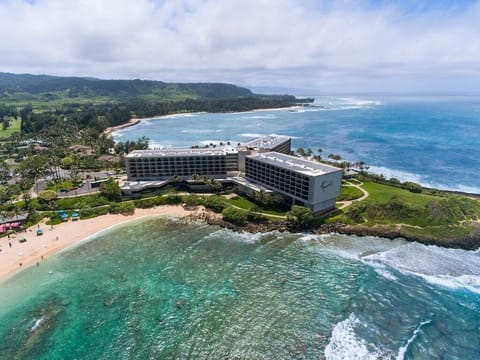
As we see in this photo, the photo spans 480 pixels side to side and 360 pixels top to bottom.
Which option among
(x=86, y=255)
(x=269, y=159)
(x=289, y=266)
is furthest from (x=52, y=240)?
(x=269, y=159)

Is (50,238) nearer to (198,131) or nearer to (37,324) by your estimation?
(37,324)

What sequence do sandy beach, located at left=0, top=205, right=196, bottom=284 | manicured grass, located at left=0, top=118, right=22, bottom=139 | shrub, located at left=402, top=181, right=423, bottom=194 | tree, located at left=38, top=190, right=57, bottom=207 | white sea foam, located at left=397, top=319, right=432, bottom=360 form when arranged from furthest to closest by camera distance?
manicured grass, located at left=0, top=118, right=22, bottom=139 → shrub, located at left=402, top=181, right=423, bottom=194 → tree, located at left=38, top=190, right=57, bottom=207 → sandy beach, located at left=0, top=205, right=196, bottom=284 → white sea foam, located at left=397, top=319, right=432, bottom=360

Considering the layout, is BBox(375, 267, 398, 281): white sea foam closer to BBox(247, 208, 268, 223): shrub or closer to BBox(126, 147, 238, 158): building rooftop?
BBox(247, 208, 268, 223): shrub

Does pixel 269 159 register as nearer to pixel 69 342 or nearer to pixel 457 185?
pixel 69 342

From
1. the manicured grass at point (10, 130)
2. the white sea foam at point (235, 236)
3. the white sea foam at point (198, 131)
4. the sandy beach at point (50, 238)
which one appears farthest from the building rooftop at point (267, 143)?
the manicured grass at point (10, 130)

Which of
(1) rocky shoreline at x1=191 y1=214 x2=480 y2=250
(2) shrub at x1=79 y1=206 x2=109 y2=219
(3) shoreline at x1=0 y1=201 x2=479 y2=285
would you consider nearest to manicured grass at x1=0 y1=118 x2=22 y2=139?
(2) shrub at x1=79 y1=206 x2=109 y2=219

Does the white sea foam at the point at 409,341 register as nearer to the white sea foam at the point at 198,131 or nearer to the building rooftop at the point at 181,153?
the building rooftop at the point at 181,153
